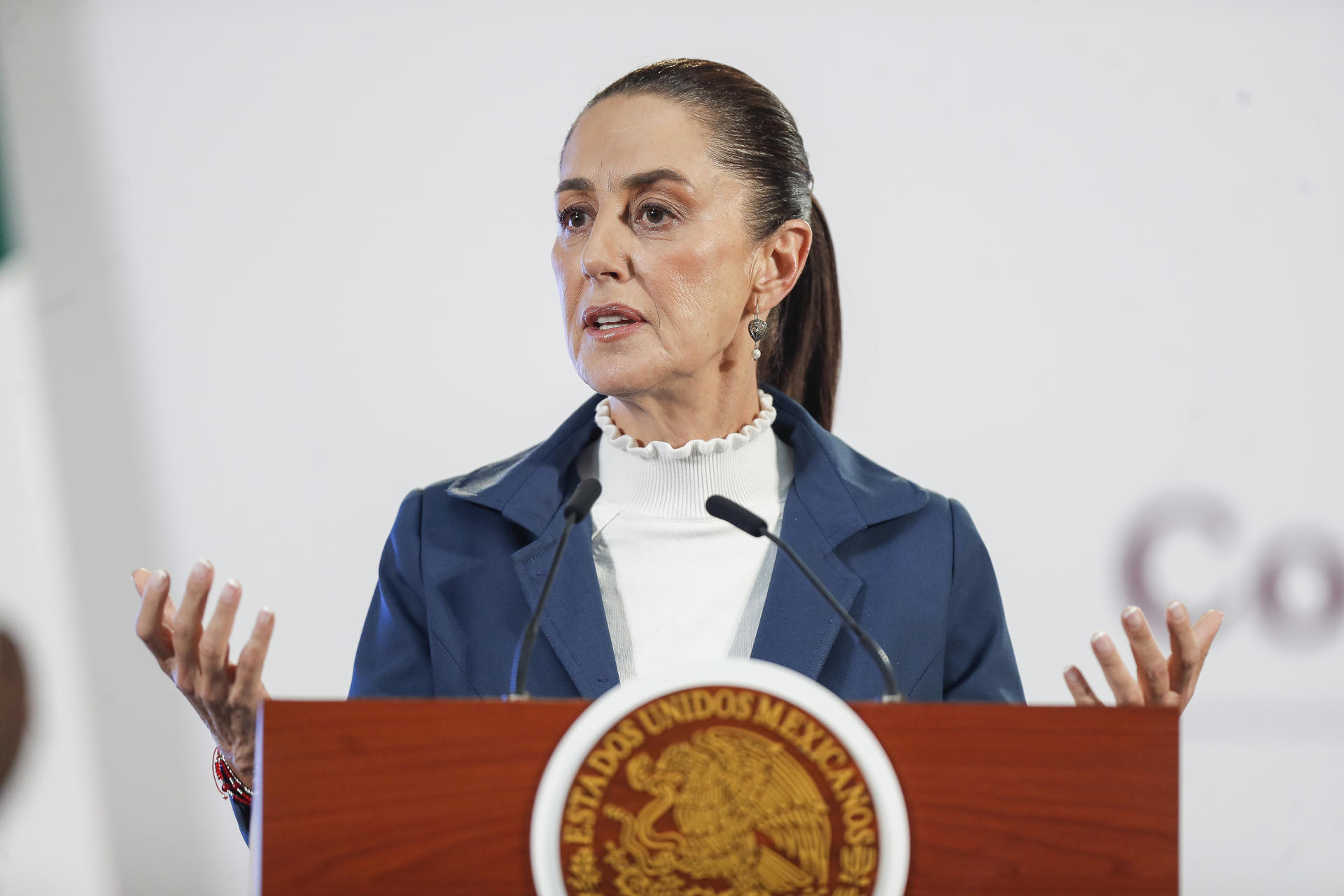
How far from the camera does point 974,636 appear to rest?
1650 mm

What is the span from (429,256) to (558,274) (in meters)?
0.65

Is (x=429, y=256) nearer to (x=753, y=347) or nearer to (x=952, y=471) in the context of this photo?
(x=753, y=347)

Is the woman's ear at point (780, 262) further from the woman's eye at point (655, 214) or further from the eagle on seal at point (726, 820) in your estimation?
the eagle on seal at point (726, 820)

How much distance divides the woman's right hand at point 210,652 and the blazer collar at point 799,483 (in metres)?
0.45

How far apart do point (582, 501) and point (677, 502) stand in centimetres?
44

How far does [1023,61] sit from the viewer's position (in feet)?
7.58

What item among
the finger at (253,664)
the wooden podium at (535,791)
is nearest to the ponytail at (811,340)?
the finger at (253,664)

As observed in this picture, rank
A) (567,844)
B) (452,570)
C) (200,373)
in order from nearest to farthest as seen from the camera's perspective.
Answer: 1. (567,844)
2. (452,570)
3. (200,373)

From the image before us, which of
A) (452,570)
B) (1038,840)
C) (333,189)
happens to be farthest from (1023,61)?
(1038,840)

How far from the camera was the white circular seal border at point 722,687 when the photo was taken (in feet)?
2.79

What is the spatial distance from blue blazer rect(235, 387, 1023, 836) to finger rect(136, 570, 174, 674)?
31 centimetres

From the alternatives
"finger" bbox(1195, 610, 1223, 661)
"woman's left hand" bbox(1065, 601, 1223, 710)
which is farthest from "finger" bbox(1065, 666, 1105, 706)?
"finger" bbox(1195, 610, 1223, 661)

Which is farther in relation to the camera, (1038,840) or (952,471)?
(952,471)

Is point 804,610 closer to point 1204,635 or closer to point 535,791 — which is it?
point 1204,635
